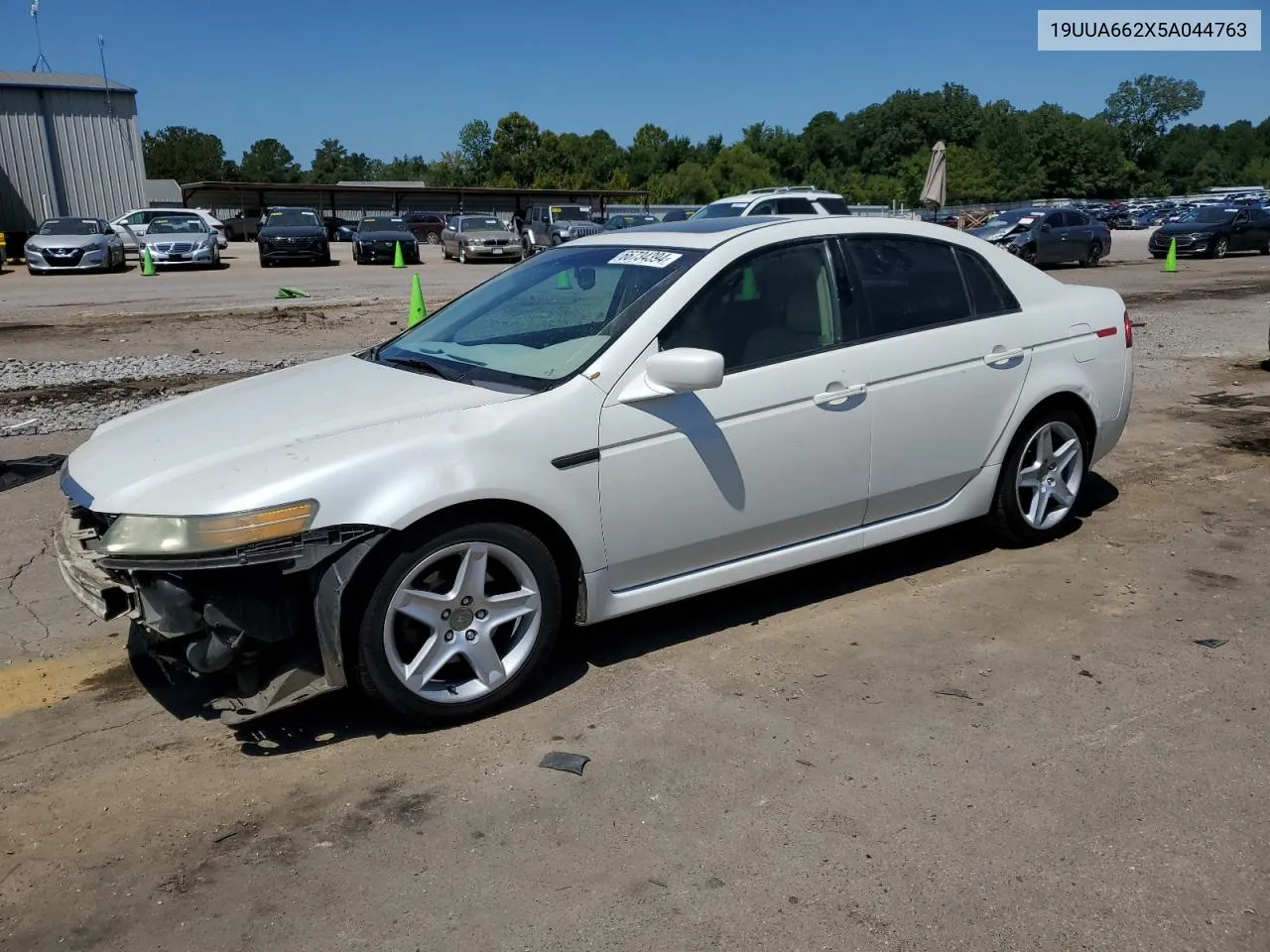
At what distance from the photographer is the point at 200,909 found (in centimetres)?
274

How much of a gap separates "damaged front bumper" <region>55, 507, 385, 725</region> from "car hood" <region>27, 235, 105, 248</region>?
26.0 meters

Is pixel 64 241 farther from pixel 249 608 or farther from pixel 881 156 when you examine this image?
pixel 881 156

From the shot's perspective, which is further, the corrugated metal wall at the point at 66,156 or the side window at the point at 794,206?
the corrugated metal wall at the point at 66,156

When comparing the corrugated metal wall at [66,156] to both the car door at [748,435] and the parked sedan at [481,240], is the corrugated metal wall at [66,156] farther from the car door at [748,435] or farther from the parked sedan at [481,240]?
the car door at [748,435]

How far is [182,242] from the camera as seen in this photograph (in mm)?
27266

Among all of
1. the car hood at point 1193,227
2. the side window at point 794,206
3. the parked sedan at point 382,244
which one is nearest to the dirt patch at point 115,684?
the side window at point 794,206

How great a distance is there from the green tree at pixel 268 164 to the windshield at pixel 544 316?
5669 inches

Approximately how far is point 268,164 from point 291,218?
123m

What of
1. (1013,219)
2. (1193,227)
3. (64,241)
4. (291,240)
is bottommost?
(1193,227)

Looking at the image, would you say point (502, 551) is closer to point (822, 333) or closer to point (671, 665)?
point (671, 665)

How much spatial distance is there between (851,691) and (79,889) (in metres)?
2.56

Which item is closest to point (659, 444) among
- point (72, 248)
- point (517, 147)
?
point (72, 248)

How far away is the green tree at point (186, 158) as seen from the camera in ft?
386

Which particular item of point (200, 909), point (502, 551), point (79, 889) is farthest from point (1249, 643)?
point (79, 889)
